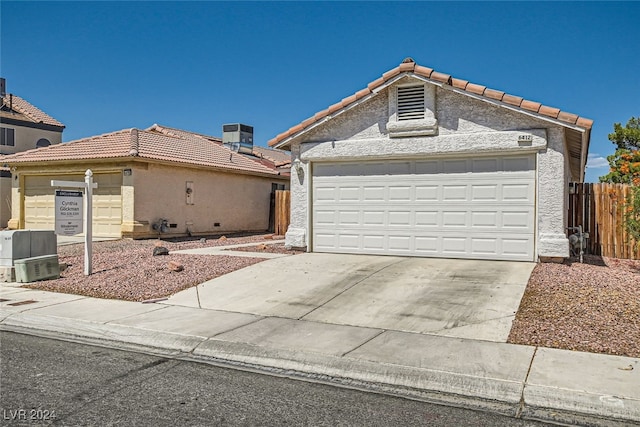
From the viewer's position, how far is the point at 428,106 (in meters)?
12.2

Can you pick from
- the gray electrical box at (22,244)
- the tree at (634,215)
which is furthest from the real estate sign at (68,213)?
the tree at (634,215)

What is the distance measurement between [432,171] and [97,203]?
1236 cm

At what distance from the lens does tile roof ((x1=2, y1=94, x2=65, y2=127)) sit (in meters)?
29.7

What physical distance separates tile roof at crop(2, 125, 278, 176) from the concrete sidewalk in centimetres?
1100

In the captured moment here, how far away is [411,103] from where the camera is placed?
12414 millimetres

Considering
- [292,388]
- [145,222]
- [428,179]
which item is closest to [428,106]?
[428,179]

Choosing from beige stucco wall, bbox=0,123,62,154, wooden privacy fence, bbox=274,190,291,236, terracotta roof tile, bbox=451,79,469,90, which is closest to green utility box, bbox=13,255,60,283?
terracotta roof tile, bbox=451,79,469,90

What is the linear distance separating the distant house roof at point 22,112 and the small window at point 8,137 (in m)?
0.53

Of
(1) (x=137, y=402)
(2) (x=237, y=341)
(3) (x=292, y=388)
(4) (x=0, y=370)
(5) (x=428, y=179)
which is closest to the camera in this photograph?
(1) (x=137, y=402)

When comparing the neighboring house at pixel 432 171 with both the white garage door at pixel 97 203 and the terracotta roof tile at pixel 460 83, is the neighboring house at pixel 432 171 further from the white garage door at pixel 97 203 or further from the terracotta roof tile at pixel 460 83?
the white garage door at pixel 97 203

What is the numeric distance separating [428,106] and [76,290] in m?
8.26

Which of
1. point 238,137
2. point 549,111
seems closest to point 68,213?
point 549,111

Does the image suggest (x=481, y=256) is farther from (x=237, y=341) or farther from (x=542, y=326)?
(x=237, y=341)

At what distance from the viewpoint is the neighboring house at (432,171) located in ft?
37.0
